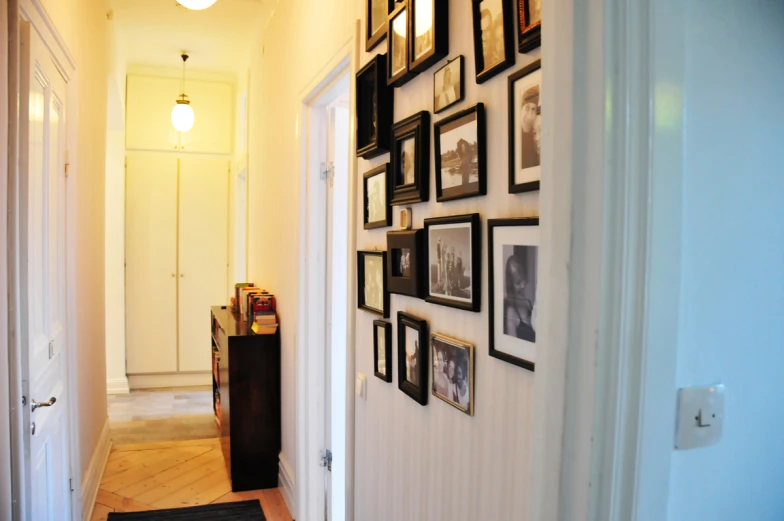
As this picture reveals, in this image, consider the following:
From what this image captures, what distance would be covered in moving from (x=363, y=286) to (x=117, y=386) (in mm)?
→ 4654

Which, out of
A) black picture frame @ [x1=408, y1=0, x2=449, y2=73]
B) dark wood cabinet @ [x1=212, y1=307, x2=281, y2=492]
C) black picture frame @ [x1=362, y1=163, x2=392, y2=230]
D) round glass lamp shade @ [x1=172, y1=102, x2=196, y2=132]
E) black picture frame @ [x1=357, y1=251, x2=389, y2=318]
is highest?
round glass lamp shade @ [x1=172, y1=102, x2=196, y2=132]

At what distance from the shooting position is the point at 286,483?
10.6ft

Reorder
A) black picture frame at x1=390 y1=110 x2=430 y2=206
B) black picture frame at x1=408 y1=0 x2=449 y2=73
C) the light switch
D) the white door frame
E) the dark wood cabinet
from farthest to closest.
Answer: the dark wood cabinet < the white door frame < black picture frame at x1=390 y1=110 x2=430 y2=206 < black picture frame at x1=408 y1=0 x2=449 y2=73 < the light switch

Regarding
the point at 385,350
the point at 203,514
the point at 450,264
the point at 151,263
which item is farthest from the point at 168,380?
the point at 450,264

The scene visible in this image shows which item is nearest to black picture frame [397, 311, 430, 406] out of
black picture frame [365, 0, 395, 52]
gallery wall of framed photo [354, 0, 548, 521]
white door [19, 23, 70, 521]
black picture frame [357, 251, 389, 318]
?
gallery wall of framed photo [354, 0, 548, 521]

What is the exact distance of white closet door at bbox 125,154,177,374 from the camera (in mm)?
5734

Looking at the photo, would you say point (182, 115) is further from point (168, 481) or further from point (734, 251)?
point (734, 251)

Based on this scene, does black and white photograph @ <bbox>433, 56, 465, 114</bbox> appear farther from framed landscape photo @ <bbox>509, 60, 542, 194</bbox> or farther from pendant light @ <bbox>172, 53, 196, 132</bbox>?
pendant light @ <bbox>172, 53, 196, 132</bbox>

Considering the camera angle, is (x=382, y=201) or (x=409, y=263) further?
(x=382, y=201)

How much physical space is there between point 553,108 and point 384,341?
107 cm

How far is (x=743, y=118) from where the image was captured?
2.77 ft

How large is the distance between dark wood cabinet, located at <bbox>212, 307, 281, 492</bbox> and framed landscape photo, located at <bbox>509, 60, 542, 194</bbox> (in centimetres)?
266

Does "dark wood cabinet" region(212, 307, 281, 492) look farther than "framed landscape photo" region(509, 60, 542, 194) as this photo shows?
Yes

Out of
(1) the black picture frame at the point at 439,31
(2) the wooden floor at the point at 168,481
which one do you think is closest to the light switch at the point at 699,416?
(1) the black picture frame at the point at 439,31
